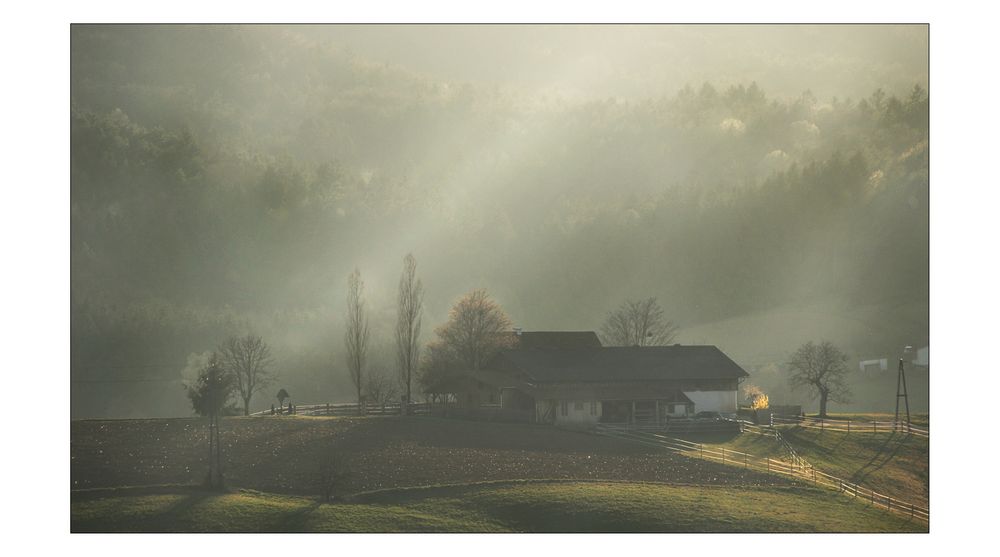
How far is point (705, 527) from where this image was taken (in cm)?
4909

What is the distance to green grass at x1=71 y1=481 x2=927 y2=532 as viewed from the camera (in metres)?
47.2

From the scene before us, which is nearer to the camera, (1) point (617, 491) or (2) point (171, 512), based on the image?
(2) point (171, 512)

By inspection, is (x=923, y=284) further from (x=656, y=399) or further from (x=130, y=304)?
(x=130, y=304)

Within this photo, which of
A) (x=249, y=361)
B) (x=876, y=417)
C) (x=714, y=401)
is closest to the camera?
(x=714, y=401)

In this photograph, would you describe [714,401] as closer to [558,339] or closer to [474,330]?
[558,339]

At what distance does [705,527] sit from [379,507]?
16.7 metres

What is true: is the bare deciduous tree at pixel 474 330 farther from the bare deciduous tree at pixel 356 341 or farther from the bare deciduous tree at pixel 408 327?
the bare deciduous tree at pixel 356 341

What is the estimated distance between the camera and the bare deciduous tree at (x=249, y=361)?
271 feet

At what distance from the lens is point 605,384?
75625mm

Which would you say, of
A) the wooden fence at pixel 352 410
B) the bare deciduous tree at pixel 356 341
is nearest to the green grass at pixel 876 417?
the wooden fence at pixel 352 410

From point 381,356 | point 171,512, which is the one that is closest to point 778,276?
point 381,356

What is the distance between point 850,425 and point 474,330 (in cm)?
3215

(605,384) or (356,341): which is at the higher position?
(356,341)

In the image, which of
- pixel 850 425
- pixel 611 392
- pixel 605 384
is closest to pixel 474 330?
pixel 605 384
